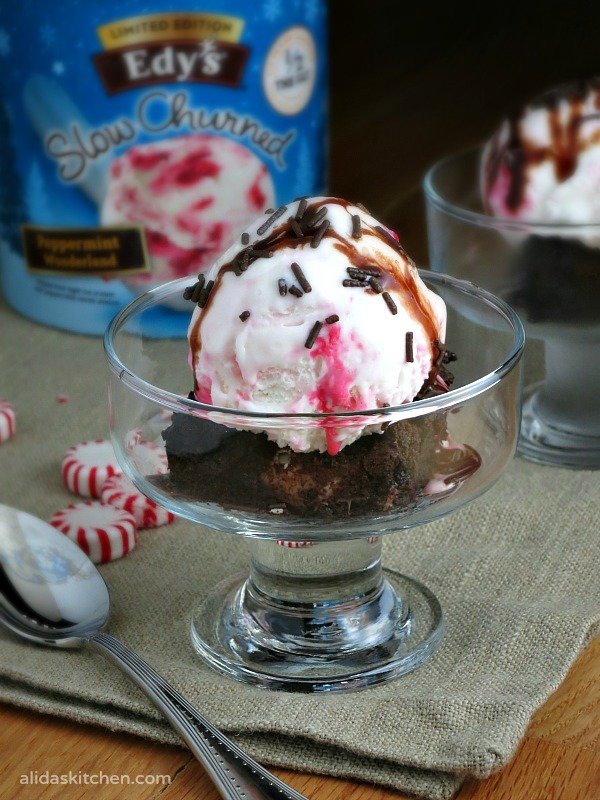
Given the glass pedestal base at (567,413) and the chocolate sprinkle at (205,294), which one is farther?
the glass pedestal base at (567,413)

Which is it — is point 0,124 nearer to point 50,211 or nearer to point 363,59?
→ point 50,211

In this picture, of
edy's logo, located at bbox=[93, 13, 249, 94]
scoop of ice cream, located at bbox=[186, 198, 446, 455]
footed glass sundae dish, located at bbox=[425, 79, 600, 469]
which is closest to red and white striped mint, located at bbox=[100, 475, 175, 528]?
scoop of ice cream, located at bbox=[186, 198, 446, 455]

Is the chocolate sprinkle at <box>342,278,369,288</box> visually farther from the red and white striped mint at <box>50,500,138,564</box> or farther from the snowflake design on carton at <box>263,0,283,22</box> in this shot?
the snowflake design on carton at <box>263,0,283,22</box>

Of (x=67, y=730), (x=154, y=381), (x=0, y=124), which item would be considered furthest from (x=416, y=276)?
(x=0, y=124)

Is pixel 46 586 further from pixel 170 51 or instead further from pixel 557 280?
pixel 170 51

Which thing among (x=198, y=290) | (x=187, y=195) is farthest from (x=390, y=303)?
(x=187, y=195)

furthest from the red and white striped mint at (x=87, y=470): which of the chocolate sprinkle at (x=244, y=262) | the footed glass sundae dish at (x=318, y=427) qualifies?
the chocolate sprinkle at (x=244, y=262)

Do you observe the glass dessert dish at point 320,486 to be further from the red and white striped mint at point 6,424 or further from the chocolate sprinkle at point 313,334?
the red and white striped mint at point 6,424
